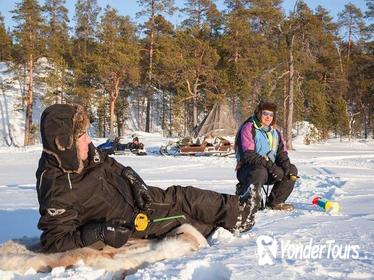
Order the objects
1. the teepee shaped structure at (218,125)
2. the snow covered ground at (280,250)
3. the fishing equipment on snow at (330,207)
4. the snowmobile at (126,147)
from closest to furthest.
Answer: the snow covered ground at (280,250) → the fishing equipment on snow at (330,207) → the snowmobile at (126,147) → the teepee shaped structure at (218,125)

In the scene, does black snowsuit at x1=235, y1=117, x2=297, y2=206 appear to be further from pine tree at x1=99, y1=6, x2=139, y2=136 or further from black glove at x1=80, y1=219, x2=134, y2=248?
pine tree at x1=99, y1=6, x2=139, y2=136

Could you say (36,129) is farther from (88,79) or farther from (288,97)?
(288,97)

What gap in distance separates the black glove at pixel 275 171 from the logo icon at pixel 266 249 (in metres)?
1.57

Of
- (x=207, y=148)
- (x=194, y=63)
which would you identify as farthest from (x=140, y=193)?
(x=194, y=63)

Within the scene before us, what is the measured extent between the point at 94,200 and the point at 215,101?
26492 millimetres

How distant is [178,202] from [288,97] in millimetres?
17818

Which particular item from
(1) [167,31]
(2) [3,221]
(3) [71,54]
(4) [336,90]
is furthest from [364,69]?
(2) [3,221]

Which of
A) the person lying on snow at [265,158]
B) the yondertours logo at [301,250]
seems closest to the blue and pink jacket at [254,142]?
the person lying on snow at [265,158]

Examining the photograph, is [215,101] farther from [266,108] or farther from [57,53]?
[266,108]

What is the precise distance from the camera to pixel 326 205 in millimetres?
4352

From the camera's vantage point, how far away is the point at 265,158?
4512 millimetres

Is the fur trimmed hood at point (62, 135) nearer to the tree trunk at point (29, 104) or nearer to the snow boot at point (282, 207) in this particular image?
the snow boot at point (282, 207)

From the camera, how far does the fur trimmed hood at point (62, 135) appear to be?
103 inches

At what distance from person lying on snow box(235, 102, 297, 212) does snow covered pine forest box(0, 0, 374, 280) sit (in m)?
0.29
